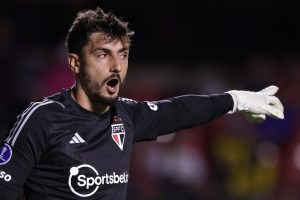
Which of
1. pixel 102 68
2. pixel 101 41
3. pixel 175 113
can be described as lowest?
pixel 175 113

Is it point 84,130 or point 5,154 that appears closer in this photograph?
point 5,154

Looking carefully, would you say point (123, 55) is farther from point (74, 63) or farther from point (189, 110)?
point (189, 110)

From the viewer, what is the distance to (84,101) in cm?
436

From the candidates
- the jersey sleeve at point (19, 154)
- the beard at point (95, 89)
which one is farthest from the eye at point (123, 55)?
the jersey sleeve at point (19, 154)

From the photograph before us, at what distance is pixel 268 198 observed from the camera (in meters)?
8.13

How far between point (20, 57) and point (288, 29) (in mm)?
3288

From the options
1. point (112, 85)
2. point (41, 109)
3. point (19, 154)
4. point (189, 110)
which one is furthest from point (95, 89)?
point (189, 110)

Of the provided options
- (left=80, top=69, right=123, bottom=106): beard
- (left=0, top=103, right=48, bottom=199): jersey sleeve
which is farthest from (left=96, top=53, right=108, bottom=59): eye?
(left=0, top=103, right=48, bottom=199): jersey sleeve

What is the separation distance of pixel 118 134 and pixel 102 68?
15.0 inches

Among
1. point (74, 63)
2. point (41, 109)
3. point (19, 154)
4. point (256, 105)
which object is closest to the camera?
point (19, 154)

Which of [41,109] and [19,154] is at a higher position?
[41,109]

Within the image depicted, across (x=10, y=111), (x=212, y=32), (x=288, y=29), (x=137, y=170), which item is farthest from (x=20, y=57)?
(x=288, y=29)

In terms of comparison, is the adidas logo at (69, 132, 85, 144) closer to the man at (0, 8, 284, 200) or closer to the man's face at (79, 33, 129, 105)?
the man at (0, 8, 284, 200)

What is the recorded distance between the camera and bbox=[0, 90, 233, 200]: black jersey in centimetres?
401
